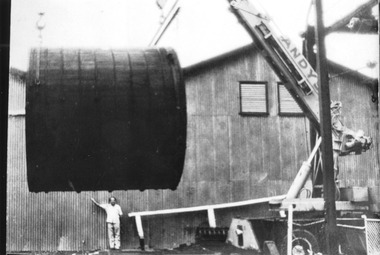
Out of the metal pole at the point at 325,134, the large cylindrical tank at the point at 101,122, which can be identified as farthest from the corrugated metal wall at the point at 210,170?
the large cylindrical tank at the point at 101,122

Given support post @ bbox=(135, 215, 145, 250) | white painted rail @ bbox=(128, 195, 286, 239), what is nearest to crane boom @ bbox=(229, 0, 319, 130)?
white painted rail @ bbox=(128, 195, 286, 239)

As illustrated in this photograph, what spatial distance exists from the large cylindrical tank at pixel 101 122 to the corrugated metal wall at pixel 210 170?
11.5 meters

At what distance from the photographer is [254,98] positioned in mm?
18953

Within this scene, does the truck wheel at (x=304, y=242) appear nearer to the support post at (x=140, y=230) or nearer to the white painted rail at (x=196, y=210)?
the white painted rail at (x=196, y=210)

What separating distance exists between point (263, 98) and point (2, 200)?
46.5ft

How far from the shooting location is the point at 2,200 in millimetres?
5457

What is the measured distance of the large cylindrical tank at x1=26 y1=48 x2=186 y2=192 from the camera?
5.56m

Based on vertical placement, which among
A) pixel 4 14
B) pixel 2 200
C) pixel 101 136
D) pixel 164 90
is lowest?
pixel 2 200

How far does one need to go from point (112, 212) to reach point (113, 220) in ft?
0.81

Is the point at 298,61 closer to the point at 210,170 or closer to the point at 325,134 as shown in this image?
the point at 325,134

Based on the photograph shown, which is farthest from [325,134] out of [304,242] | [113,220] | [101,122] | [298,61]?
[113,220]

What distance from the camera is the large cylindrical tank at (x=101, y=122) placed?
556cm

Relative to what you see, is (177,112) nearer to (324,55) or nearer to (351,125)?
(324,55)

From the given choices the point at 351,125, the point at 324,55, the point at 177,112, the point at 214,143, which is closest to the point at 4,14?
the point at 177,112
